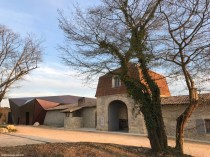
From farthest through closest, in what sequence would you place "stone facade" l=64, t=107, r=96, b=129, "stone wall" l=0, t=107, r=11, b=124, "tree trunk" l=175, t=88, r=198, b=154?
"stone wall" l=0, t=107, r=11, b=124
"stone facade" l=64, t=107, r=96, b=129
"tree trunk" l=175, t=88, r=198, b=154

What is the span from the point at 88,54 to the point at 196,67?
13.0 ft

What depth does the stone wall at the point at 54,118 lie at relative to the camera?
122 feet

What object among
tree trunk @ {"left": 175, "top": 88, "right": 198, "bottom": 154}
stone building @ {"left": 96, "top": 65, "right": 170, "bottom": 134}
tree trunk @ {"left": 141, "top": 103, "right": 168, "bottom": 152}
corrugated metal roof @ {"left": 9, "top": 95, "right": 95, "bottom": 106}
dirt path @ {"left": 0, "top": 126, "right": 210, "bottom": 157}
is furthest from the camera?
corrugated metal roof @ {"left": 9, "top": 95, "right": 95, "bottom": 106}

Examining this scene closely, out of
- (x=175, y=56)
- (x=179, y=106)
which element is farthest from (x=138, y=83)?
(x=179, y=106)

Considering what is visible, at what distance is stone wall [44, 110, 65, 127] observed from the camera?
37094 millimetres

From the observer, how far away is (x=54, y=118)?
39.0 m

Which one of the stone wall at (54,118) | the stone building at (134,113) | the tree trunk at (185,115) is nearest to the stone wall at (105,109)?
the stone building at (134,113)

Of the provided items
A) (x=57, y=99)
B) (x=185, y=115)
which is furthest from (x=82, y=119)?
(x=185, y=115)

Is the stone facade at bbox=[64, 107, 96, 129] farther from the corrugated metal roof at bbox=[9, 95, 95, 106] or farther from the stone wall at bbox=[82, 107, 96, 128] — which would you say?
the corrugated metal roof at bbox=[9, 95, 95, 106]

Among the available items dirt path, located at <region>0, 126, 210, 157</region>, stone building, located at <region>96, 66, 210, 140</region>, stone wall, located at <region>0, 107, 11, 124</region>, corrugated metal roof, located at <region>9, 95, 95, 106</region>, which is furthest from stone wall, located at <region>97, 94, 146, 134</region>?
stone wall, located at <region>0, 107, 11, 124</region>

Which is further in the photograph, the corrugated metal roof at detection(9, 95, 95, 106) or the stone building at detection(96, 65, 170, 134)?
the corrugated metal roof at detection(9, 95, 95, 106)

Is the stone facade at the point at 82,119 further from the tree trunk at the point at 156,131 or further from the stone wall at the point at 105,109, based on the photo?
the tree trunk at the point at 156,131

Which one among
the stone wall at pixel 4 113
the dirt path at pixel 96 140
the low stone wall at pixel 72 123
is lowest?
the dirt path at pixel 96 140

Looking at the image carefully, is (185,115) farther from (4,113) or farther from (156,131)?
(4,113)
